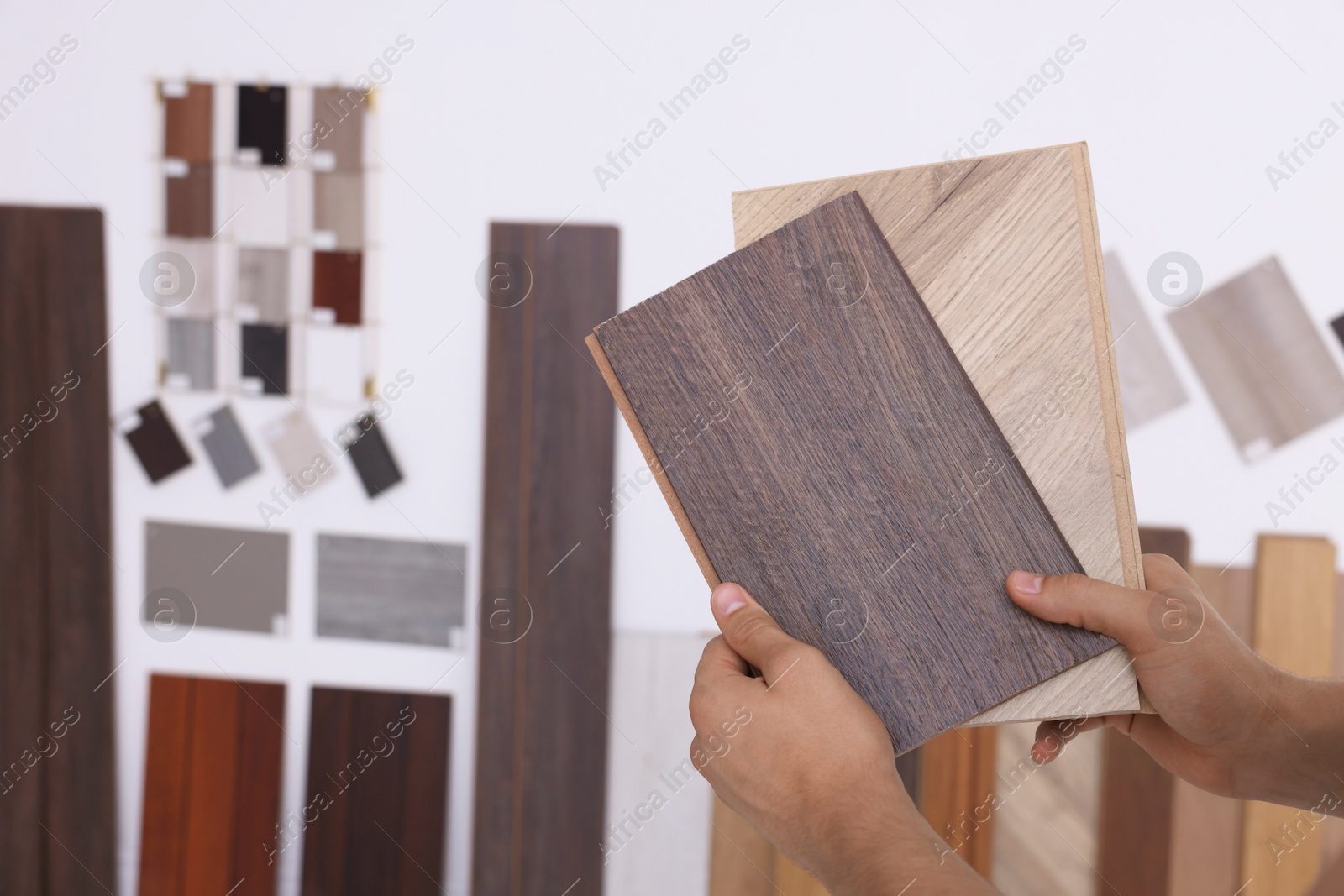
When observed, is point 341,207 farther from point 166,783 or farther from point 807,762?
point 807,762

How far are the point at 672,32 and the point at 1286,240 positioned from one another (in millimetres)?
1255

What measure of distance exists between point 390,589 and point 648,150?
1.09 m

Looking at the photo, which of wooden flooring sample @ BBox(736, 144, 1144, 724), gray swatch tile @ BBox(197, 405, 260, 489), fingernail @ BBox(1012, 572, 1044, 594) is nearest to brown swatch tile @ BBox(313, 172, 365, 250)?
gray swatch tile @ BBox(197, 405, 260, 489)

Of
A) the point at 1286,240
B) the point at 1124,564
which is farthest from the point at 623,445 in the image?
the point at 1286,240

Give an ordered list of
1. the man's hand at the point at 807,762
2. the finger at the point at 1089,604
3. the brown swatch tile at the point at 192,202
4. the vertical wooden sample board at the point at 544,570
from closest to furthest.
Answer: the man's hand at the point at 807,762
the finger at the point at 1089,604
the vertical wooden sample board at the point at 544,570
the brown swatch tile at the point at 192,202

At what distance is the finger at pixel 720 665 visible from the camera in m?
0.79

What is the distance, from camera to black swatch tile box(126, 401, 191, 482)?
1792 millimetres

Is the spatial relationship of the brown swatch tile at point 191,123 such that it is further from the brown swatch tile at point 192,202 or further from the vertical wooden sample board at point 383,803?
the vertical wooden sample board at point 383,803

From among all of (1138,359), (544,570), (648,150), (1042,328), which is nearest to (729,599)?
(1042,328)

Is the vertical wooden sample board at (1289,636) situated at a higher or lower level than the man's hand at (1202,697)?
lower

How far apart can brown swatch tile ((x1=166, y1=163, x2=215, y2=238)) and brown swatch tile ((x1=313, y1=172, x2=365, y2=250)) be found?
25 cm

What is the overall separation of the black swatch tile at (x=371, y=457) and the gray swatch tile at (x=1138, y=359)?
151cm

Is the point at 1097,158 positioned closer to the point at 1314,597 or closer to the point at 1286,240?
the point at 1286,240

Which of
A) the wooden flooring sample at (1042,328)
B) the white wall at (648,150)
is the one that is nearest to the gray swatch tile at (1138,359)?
the white wall at (648,150)
